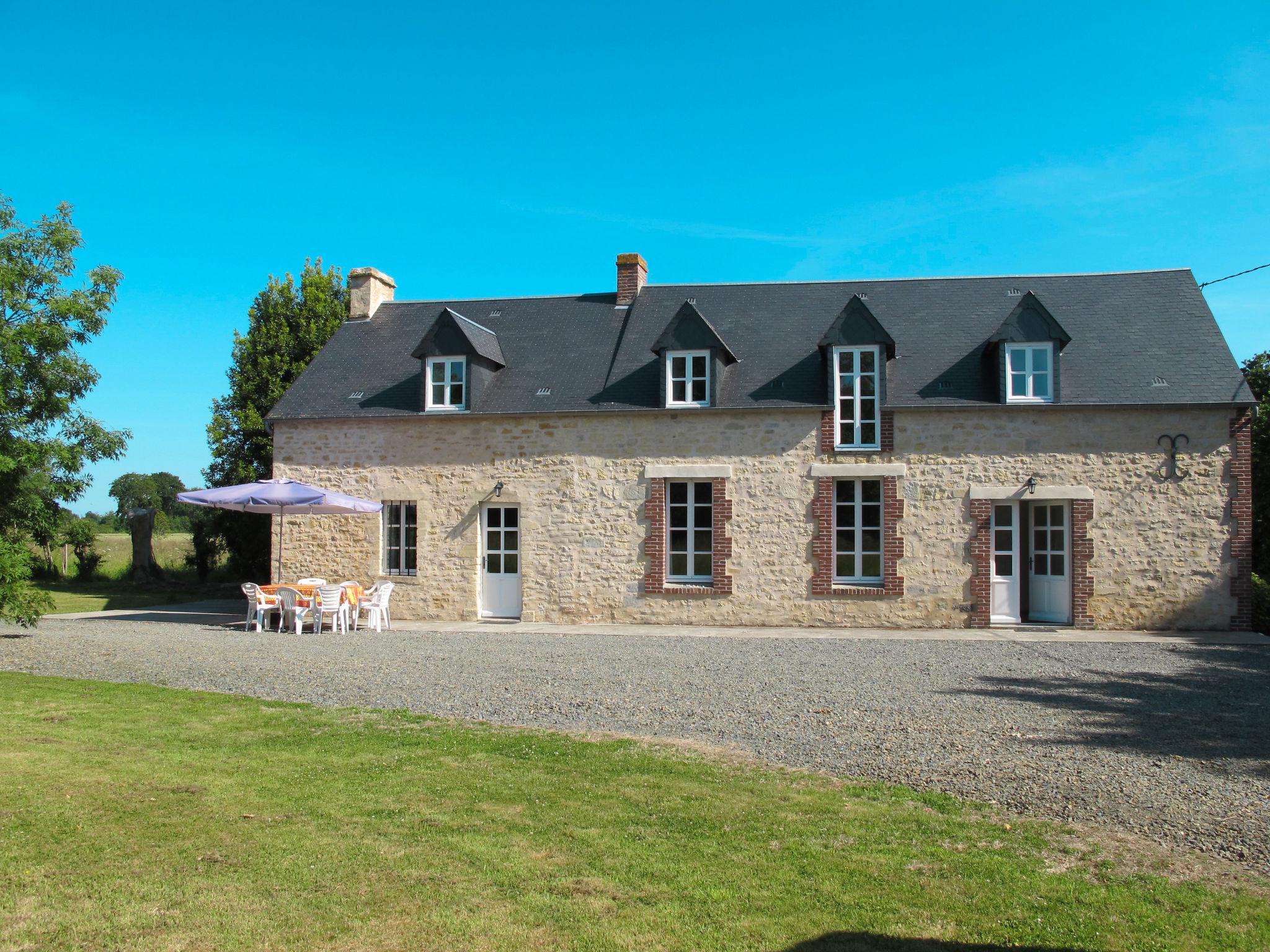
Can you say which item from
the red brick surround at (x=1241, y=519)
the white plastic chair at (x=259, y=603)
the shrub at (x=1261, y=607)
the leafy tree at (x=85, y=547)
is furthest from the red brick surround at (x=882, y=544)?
the leafy tree at (x=85, y=547)

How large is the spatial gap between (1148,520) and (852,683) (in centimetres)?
822

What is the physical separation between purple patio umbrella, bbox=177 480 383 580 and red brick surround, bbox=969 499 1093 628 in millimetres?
9864

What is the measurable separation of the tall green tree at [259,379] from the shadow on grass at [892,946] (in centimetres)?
2216

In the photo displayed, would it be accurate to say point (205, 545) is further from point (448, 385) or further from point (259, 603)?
point (448, 385)

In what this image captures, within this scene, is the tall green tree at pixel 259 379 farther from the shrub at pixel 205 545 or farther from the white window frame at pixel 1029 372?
the white window frame at pixel 1029 372

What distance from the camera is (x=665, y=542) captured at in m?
16.6

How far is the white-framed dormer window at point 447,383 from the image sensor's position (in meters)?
17.4

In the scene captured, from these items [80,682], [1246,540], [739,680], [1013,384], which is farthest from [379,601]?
[1246,540]

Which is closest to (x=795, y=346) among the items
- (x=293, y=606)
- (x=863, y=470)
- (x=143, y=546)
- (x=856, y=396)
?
(x=856, y=396)

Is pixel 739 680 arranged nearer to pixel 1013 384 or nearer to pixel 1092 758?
pixel 1092 758

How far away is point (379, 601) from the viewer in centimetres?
1585

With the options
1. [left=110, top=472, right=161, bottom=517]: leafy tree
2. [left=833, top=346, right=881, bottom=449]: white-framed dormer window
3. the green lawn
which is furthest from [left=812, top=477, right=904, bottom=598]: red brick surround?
[left=110, top=472, right=161, bottom=517]: leafy tree

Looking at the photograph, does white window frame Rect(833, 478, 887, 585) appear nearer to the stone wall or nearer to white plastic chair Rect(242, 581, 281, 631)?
the stone wall

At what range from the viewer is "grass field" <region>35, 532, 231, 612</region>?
20484 mm
